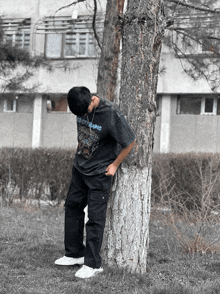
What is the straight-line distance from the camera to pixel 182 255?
445cm

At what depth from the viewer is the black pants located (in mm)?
3461

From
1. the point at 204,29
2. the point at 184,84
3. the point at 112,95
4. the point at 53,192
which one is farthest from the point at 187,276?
the point at 184,84

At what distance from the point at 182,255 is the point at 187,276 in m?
0.76

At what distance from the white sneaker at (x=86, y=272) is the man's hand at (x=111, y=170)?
800 mm

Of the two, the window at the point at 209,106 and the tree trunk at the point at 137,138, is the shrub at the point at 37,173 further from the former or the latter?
the window at the point at 209,106

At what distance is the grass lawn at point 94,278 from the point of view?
320 cm

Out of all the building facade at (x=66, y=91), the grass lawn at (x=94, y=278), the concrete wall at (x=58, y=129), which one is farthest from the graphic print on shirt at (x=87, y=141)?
the concrete wall at (x=58, y=129)

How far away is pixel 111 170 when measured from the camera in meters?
3.46

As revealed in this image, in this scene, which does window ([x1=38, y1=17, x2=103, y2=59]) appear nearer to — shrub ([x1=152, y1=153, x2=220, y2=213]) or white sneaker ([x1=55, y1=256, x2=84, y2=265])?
shrub ([x1=152, y1=153, x2=220, y2=213])

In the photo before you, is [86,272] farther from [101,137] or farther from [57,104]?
[57,104]

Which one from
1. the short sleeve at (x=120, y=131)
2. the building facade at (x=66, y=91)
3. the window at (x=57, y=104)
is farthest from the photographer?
the window at (x=57, y=104)

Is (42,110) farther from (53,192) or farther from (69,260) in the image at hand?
(69,260)


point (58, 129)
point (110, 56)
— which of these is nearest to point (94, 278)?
point (110, 56)

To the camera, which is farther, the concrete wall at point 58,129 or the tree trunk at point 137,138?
the concrete wall at point 58,129
